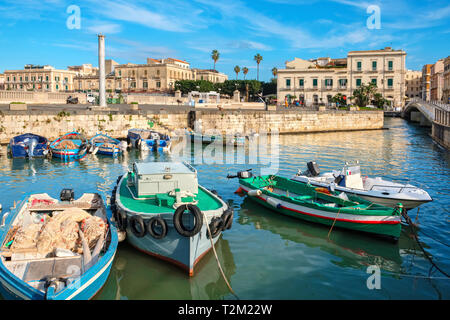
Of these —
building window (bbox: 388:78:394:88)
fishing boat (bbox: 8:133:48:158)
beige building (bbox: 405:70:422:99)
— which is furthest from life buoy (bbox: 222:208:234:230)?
beige building (bbox: 405:70:422:99)

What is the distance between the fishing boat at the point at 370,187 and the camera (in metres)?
13.4

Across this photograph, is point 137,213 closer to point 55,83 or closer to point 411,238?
point 411,238

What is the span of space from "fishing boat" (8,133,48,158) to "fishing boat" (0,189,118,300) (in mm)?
18147

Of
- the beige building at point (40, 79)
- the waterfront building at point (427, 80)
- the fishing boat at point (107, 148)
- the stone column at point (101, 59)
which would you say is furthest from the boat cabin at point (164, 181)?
the waterfront building at point (427, 80)

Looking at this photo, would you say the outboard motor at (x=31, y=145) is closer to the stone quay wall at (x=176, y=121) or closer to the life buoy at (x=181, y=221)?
the stone quay wall at (x=176, y=121)

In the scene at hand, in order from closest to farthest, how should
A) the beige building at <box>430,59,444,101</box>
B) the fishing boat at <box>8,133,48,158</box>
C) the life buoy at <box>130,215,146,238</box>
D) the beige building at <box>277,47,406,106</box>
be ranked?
the life buoy at <box>130,215,146,238</box> → the fishing boat at <box>8,133,48,158</box> → the beige building at <box>277,47,406,106</box> → the beige building at <box>430,59,444,101</box>

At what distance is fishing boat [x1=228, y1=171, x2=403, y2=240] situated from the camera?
1202 centimetres

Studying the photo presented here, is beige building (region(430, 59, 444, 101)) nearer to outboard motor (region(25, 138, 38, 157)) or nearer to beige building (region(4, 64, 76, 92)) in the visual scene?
beige building (region(4, 64, 76, 92))

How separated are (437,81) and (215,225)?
12597 cm

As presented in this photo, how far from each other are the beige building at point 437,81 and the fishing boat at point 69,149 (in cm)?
10340

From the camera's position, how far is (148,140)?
109 ft

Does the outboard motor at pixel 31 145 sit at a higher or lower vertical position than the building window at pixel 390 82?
lower
